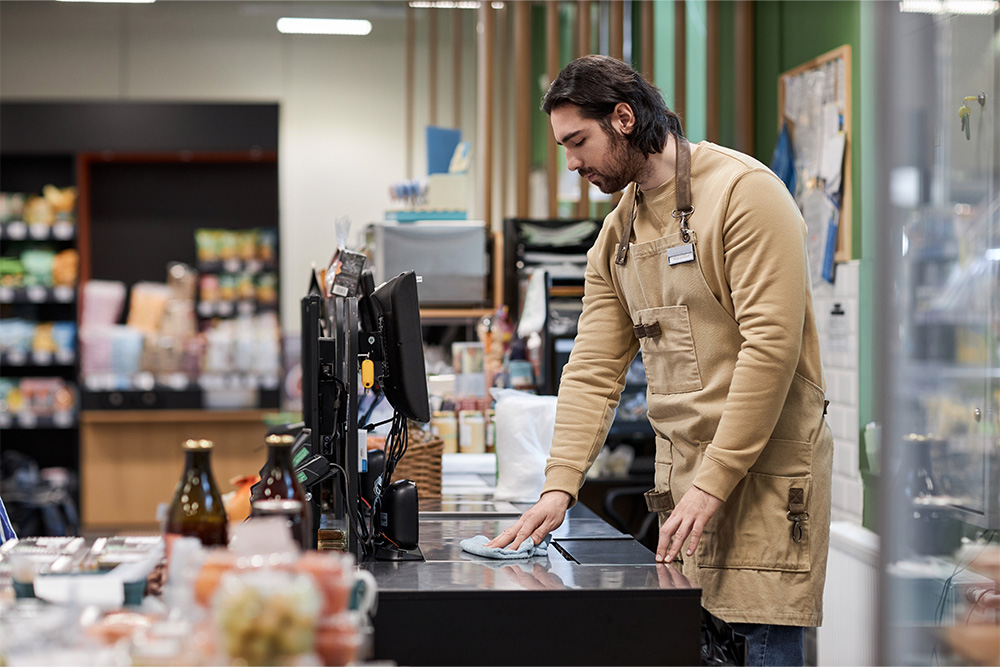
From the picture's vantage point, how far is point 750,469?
1.80 m

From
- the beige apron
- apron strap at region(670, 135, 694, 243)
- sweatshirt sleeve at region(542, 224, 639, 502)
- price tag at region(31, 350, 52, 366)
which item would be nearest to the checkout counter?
the beige apron

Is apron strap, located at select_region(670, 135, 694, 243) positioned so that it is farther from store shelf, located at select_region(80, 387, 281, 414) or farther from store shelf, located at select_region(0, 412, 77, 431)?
store shelf, located at select_region(0, 412, 77, 431)

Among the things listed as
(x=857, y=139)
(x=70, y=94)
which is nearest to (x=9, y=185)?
(x=70, y=94)

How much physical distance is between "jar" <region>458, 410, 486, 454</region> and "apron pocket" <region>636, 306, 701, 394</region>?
139 centimetres

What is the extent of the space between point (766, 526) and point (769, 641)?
0.68 ft

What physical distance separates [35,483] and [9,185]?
2.34 meters

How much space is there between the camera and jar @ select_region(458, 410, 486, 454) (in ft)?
10.8

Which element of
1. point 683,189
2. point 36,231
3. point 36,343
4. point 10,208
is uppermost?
point 10,208

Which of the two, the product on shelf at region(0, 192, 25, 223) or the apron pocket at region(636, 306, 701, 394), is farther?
the product on shelf at region(0, 192, 25, 223)

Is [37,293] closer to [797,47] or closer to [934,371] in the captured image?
[797,47]

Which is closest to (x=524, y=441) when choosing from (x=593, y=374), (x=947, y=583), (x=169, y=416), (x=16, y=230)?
(x=593, y=374)

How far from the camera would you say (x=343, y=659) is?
980mm

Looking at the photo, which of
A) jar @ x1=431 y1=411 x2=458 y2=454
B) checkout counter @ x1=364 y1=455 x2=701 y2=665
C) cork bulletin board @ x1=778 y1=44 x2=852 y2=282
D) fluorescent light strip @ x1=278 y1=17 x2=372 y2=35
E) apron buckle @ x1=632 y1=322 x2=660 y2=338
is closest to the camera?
checkout counter @ x1=364 y1=455 x2=701 y2=665

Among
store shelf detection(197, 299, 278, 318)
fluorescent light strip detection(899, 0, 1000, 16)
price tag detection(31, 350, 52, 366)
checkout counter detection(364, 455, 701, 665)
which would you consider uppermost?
fluorescent light strip detection(899, 0, 1000, 16)
